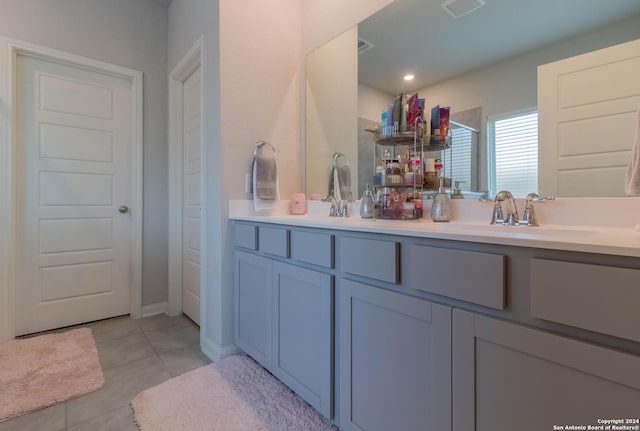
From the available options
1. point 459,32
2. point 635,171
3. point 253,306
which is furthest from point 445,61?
point 253,306

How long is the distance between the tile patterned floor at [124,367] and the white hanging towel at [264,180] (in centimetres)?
102

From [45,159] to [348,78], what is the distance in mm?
2238

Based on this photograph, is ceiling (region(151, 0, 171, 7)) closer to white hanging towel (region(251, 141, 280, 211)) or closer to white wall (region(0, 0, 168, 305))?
white wall (region(0, 0, 168, 305))

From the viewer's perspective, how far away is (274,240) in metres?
1.47

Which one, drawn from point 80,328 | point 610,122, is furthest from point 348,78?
point 80,328

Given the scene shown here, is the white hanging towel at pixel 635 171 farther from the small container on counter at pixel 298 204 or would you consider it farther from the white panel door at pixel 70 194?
the white panel door at pixel 70 194

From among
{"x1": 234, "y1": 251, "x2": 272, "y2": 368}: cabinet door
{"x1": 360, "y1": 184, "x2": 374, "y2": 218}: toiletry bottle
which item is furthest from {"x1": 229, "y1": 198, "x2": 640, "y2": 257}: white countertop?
A: {"x1": 234, "y1": 251, "x2": 272, "y2": 368}: cabinet door

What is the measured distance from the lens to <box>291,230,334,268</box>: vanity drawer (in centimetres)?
117

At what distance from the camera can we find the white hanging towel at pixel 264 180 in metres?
1.85

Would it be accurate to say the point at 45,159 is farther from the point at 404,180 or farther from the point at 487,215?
the point at 487,215

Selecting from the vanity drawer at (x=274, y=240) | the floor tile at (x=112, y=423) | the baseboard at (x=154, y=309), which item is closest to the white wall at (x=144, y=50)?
the baseboard at (x=154, y=309)

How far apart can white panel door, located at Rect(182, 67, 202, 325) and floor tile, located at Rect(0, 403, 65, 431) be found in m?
1.02

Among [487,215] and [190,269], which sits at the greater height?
[487,215]

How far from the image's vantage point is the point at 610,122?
1.00 m
